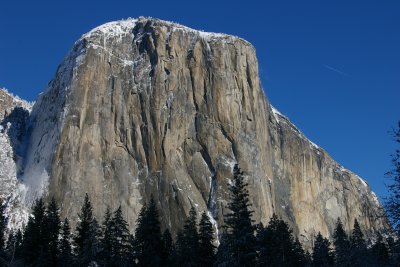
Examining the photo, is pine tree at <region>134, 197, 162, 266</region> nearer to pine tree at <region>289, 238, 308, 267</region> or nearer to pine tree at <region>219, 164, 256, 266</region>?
pine tree at <region>219, 164, 256, 266</region>

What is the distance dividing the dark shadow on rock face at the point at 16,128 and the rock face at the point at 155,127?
209 centimetres

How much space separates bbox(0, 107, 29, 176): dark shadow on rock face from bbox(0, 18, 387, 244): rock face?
6.84 feet

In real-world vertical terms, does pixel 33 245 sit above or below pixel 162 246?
above

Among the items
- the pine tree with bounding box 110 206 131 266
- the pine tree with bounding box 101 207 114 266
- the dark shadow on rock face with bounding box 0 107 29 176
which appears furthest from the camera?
the dark shadow on rock face with bounding box 0 107 29 176

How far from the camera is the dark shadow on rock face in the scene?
4755 inches

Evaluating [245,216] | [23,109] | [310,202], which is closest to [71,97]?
[23,109]

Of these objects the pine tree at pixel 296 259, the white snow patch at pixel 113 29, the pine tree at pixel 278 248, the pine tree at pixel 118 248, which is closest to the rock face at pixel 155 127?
the white snow patch at pixel 113 29

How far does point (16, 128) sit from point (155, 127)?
109 ft

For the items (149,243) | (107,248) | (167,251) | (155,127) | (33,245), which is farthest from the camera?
(155,127)

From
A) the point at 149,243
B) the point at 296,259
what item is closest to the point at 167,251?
the point at 149,243

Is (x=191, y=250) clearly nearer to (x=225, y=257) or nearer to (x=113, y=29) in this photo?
(x=225, y=257)

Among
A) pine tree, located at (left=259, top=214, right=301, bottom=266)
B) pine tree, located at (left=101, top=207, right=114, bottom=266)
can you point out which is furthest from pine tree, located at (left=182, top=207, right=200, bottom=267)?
pine tree, located at (left=101, top=207, right=114, bottom=266)

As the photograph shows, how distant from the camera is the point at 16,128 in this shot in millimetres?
128375

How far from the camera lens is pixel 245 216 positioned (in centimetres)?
4400
